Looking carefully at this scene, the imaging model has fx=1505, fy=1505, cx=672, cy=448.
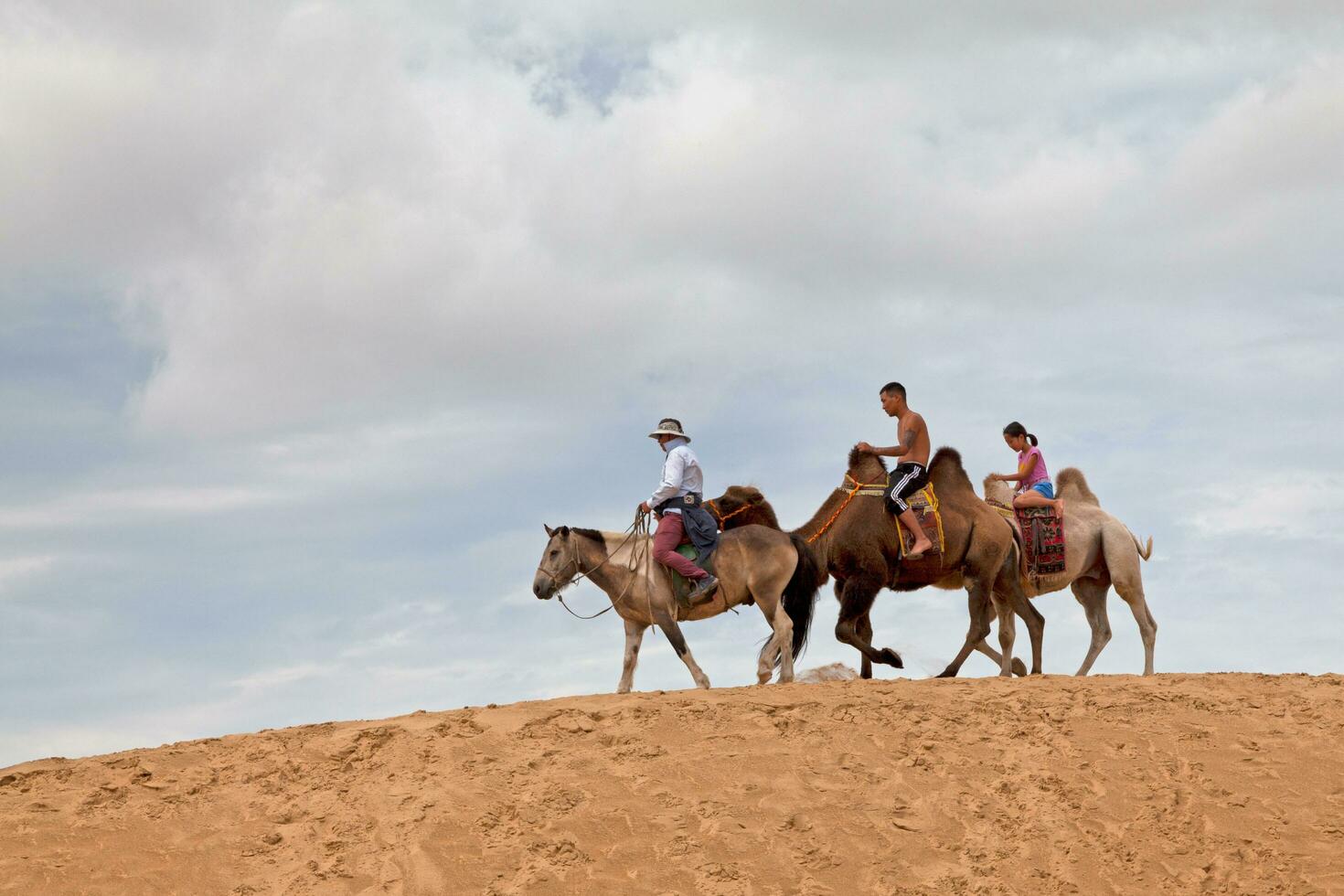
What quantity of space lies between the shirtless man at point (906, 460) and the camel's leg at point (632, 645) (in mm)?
2965

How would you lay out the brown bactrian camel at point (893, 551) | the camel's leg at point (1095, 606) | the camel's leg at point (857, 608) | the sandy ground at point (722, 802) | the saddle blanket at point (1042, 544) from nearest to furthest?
1. the sandy ground at point (722, 802)
2. the camel's leg at point (857, 608)
3. the brown bactrian camel at point (893, 551)
4. the saddle blanket at point (1042, 544)
5. the camel's leg at point (1095, 606)

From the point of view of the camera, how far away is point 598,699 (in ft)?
44.4

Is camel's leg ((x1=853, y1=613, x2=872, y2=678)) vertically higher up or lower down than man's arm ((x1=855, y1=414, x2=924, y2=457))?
lower down

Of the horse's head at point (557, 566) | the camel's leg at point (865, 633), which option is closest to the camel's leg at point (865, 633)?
the camel's leg at point (865, 633)

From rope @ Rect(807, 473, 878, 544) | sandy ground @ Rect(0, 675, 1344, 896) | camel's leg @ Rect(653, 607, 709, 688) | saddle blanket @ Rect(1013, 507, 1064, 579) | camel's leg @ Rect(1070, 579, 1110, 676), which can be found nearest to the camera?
sandy ground @ Rect(0, 675, 1344, 896)

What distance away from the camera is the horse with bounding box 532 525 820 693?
14.6m

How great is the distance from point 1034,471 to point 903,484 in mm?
2438

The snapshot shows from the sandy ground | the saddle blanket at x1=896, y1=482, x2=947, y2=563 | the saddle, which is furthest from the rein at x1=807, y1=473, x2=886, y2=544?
the sandy ground

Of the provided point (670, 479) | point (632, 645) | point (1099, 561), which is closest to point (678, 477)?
point (670, 479)

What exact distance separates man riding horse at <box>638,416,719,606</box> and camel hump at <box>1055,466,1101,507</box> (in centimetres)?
557

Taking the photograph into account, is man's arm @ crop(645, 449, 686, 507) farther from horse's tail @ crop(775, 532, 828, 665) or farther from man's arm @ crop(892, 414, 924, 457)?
man's arm @ crop(892, 414, 924, 457)

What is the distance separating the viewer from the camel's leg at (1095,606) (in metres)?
17.7

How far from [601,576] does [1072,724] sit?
4.66 metres

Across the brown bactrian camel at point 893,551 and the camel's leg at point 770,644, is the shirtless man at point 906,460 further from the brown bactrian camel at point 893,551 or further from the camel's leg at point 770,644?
the camel's leg at point 770,644
